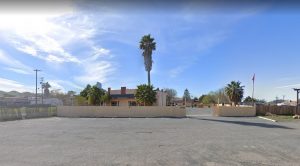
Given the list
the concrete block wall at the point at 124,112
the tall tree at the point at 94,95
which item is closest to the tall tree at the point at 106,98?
the tall tree at the point at 94,95

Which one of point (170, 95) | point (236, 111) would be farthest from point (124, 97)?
point (170, 95)

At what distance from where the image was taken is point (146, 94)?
5162 cm

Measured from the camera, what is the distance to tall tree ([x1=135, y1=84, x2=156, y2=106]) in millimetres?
51600

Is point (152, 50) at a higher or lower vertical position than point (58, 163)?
higher

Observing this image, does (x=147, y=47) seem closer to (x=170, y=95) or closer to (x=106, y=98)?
(x=106, y=98)

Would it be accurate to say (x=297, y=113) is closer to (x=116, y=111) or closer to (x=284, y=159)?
(x=116, y=111)

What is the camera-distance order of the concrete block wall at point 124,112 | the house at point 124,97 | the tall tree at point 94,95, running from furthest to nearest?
1. the house at point 124,97
2. the tall tree at point 94,95
3. the concrete block wall at point 124,112

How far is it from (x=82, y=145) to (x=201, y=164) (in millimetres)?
6156

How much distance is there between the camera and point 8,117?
37219 mm

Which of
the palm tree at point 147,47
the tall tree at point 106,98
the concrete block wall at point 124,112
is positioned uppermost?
the palm tree at point 147,47

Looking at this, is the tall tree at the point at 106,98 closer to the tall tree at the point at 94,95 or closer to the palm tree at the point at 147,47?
the tall tree at the point at 94,95

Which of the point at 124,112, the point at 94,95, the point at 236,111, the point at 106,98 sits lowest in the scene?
the point at 124,112

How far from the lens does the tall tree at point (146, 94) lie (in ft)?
169

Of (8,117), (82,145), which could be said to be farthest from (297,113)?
(82,145)
